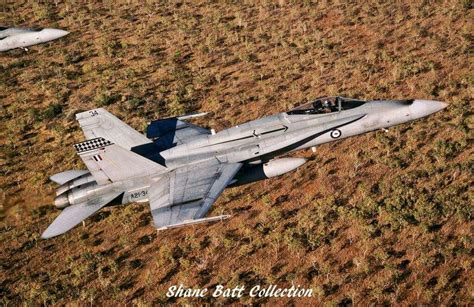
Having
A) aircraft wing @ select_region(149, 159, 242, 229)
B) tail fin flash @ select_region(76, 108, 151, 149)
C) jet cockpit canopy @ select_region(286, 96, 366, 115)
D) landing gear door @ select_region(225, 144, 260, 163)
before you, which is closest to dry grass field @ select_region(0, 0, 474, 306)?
aircraft wing @ select_region(149, 159, 242, 229)

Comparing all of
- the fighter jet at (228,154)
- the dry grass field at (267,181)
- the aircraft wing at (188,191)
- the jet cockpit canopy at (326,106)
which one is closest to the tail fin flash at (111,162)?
the fighter jet at (228,154)

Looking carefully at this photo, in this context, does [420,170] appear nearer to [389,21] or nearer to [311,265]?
[311,265]

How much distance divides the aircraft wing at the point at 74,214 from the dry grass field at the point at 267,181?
2.39 meters

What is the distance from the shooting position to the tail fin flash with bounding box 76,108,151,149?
2272 cm

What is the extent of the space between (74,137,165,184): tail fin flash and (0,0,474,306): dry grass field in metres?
3.18

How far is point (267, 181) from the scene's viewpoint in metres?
25.2

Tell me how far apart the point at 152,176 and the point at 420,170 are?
12.5 m

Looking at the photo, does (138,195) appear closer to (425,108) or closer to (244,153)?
(244,153)

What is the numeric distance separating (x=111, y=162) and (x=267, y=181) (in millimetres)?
7903

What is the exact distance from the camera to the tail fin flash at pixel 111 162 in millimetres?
20422

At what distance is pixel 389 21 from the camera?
124 ft

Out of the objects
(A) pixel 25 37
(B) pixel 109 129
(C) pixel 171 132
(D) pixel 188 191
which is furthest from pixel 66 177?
(A) pixel 25 37

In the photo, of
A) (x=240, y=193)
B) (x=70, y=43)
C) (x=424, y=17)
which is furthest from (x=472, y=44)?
(x=70, y=43)

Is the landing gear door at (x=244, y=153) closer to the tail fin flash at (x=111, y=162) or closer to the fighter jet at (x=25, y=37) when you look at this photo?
the tail fin flash at (x=111, y=162)
